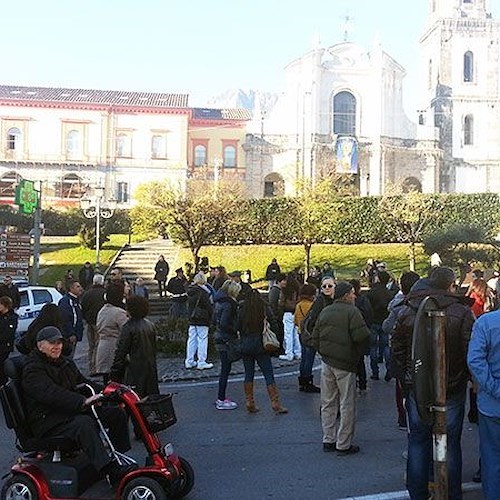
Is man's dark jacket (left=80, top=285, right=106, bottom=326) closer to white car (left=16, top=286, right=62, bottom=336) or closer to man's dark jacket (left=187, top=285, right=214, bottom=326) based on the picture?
man's dark jacket (left=187, top=285, right=214, bottom=326)

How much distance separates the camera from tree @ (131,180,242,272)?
103 feet

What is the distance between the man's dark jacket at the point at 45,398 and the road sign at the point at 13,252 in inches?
633

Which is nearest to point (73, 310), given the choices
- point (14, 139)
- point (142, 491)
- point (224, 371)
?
point (224, 371)

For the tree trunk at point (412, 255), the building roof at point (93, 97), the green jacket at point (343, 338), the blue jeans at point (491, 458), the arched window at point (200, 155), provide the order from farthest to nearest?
the arched window at point (200, 155)
the building roof at point (93, 97)
the tree trunk at point (412, 255)
the green jacket at point (343, 338)
the blue jeans at point (491, 458)

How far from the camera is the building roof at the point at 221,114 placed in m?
63.7

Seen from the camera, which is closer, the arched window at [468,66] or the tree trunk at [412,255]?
the tree trunk at [412,255]

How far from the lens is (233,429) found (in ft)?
27.3

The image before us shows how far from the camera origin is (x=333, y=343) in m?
7.38

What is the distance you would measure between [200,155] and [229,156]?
2.56 meters

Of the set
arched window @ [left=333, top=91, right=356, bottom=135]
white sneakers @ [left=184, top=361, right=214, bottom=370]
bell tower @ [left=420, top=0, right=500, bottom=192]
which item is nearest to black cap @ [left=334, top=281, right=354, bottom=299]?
white sneakers @ [left=184, top=361, right=214, bottom=370]

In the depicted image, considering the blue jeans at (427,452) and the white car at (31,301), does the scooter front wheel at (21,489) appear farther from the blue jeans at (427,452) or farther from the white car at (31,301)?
the white car at (31,301)

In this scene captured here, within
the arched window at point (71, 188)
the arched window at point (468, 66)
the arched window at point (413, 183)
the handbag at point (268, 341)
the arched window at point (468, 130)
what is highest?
the arched window at point (468, 66)

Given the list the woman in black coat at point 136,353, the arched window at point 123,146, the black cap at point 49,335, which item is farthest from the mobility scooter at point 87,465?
the arched window at point 123,146

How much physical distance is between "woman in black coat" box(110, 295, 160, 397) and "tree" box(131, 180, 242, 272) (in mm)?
21984
